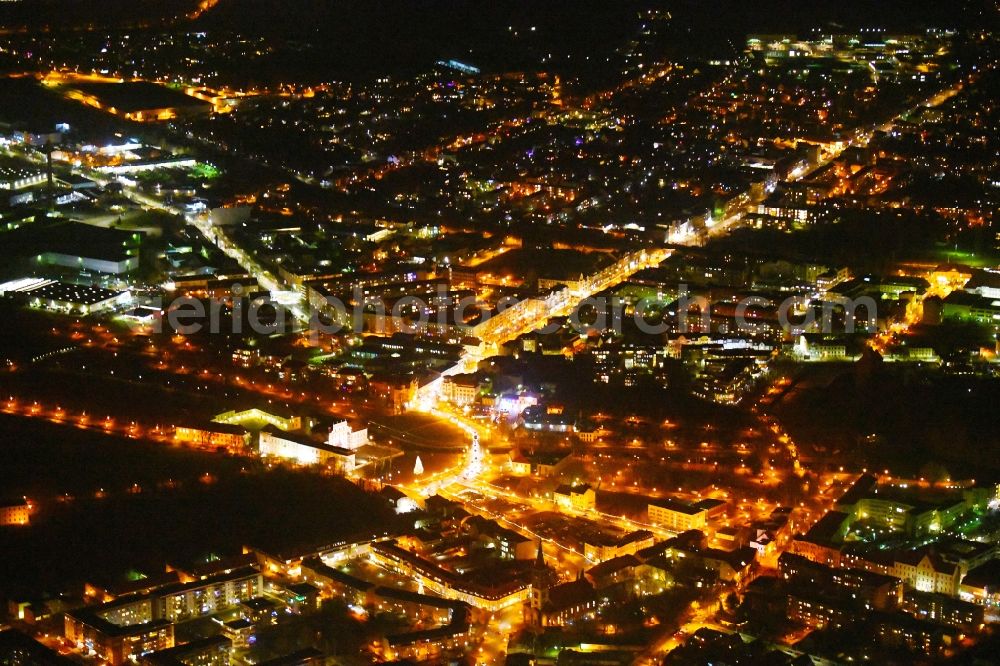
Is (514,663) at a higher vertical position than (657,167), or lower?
lower

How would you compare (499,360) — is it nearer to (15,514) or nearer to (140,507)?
(140,507)

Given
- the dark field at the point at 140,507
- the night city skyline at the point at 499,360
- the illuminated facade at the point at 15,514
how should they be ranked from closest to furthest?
the night city skyline at the point at 499,360
the dark field at the point at 140,507
the illuminated facade at the point at 15,514

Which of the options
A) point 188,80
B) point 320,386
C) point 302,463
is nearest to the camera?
point 302,463

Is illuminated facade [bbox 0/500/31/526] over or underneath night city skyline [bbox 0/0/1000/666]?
underneath

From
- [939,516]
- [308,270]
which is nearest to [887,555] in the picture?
[939,516]

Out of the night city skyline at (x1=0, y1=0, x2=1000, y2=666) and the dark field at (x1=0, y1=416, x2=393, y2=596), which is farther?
the dark field at (x1=0, y1=416, x2=393, y2=596)

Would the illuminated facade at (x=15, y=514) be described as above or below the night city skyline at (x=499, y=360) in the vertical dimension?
→ below

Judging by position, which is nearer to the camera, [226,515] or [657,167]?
[226,515]

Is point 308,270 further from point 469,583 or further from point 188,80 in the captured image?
point 188,80

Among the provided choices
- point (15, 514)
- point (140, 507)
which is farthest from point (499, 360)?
point (15, 514)
